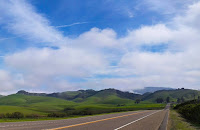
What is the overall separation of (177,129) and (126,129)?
239 inches

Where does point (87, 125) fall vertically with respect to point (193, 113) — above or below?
above

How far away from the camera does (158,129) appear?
17.8 metres

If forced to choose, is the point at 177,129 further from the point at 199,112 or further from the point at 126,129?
the point at 199,112

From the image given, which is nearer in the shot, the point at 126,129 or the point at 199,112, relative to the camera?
the point at 126,129

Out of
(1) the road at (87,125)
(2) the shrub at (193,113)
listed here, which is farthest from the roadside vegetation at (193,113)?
(1) the road at (87,125)

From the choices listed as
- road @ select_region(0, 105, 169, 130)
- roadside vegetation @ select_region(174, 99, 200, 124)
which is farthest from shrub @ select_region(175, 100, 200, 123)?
road @ select_region(0, 105, 169, 130)

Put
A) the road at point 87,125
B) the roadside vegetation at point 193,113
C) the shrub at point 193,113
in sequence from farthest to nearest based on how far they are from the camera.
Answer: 1. the shrub at point 193,113
2. the roadside vegetation at point 193,113
3. the road at point 87,125

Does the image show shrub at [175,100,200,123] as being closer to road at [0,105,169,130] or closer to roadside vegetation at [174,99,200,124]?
roadside vegetation at [174,99,200,124]

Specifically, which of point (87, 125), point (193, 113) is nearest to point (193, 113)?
point (193, 113)

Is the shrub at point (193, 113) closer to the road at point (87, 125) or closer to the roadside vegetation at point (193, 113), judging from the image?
the roadside vegetation at point (193, 113)

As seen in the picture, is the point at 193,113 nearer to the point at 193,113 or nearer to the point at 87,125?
the point at 193,113

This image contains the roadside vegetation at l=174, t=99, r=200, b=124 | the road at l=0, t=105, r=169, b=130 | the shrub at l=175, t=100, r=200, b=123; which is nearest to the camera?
the road at l=0, t=105, r=169, b=130

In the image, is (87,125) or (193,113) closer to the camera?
(87,125)

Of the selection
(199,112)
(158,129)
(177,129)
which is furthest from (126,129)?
(199,112)
